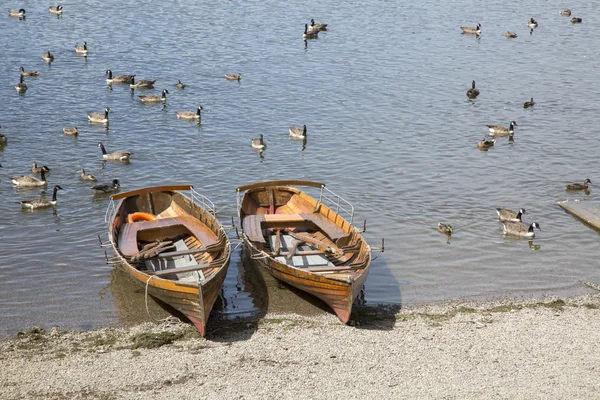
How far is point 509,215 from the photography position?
24.8m

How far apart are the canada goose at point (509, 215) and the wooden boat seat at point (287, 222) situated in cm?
605

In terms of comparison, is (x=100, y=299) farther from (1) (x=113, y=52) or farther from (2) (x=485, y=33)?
(2) (x=485, y=33)

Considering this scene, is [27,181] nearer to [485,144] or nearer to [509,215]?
[509,215]

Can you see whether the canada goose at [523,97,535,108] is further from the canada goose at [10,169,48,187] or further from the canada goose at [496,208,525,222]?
the canada goose at [10,169,48,187]

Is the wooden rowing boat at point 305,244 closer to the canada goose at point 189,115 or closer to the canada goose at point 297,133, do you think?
the canada goose at point 297,133

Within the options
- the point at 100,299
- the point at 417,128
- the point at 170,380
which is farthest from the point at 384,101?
the point at 170,380

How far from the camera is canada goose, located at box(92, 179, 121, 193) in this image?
26.2m

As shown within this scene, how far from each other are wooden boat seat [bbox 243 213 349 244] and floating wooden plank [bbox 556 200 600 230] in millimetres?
8374

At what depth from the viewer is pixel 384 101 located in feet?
122

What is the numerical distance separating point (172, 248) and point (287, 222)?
3051mm

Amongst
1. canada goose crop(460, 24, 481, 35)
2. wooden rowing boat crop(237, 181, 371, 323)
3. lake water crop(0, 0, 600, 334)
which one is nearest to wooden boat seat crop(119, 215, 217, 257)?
wooden rowing boat crop(237, 181, 371, 323)

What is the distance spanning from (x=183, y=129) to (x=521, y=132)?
13451mm

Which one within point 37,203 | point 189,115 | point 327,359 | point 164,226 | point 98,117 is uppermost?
point 189,115

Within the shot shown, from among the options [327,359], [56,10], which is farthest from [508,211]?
[56,10]
